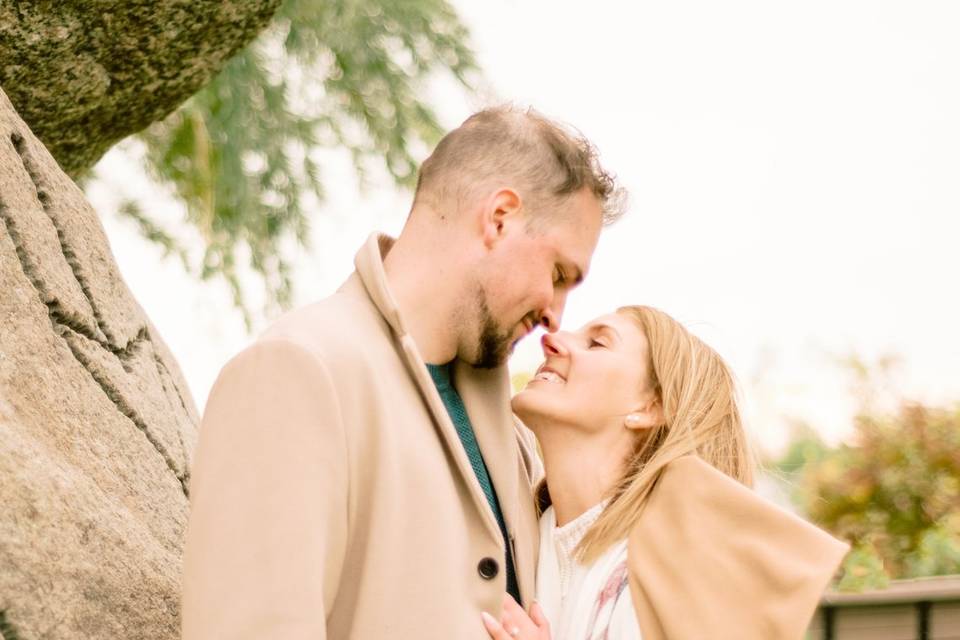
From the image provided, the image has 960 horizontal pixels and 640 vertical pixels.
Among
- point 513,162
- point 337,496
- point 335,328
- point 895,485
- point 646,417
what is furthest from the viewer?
point 895,485

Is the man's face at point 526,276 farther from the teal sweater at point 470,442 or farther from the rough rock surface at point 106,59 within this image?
the rough rock surface at point 106,59

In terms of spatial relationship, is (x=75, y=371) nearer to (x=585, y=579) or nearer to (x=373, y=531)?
(x=373, y=531)

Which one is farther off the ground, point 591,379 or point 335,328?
point 335,328

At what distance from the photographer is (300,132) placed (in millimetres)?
6781

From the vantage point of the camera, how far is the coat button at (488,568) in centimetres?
243

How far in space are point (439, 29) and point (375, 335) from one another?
4.52 m

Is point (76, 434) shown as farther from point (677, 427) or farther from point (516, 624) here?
point (677, 427)

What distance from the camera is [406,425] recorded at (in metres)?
2.39

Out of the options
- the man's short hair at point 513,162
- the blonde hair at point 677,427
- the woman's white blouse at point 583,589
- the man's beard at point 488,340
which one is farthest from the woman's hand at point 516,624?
the man's short hair at point 513,162

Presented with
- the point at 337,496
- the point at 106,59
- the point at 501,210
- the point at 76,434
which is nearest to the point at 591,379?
the point at 501,210

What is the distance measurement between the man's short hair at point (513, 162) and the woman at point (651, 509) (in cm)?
45

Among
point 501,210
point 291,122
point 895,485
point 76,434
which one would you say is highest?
point 291,122

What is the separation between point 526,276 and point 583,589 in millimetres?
743

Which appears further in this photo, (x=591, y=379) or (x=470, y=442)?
(x=591, y=379)
